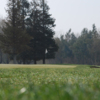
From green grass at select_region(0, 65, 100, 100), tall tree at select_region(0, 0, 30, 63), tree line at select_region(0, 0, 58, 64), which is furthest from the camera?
tree line at select_region(0, 0, 58, 64)

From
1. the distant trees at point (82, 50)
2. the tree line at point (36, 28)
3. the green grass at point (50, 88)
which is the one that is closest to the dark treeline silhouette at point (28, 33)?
the tree line at point (36, 28)

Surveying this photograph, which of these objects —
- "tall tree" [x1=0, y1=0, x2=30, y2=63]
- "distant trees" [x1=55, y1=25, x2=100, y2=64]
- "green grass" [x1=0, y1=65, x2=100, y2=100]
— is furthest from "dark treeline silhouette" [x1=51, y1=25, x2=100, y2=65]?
"green grass" [x1=0, y1=65, x2=100, y2=100]

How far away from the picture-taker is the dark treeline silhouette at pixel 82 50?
67.4m

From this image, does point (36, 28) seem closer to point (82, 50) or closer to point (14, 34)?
point (14, 34)

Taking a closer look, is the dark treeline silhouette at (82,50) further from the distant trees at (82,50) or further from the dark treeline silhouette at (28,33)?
the dark treeline silhouette at (28,33)

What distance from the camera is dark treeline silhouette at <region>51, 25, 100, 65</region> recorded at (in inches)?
2655

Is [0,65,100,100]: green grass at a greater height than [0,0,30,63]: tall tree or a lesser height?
lesser

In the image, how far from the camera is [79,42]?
69.1 meters

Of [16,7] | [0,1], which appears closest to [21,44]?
[16,7]

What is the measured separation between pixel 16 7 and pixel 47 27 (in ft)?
28.6

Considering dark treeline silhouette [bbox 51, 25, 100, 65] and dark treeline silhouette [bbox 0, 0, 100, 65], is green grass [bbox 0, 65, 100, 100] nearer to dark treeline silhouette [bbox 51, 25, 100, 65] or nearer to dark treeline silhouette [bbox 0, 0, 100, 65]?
dark treeline silhouette [bbox 0, 0, 100, 65]

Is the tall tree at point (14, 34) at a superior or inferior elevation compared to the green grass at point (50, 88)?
superior

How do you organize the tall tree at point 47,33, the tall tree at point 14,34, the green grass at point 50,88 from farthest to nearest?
the tall tree at point 47,33, the tall tree at point 14,34, the green grass at point 50,88

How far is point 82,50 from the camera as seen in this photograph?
6862cm
